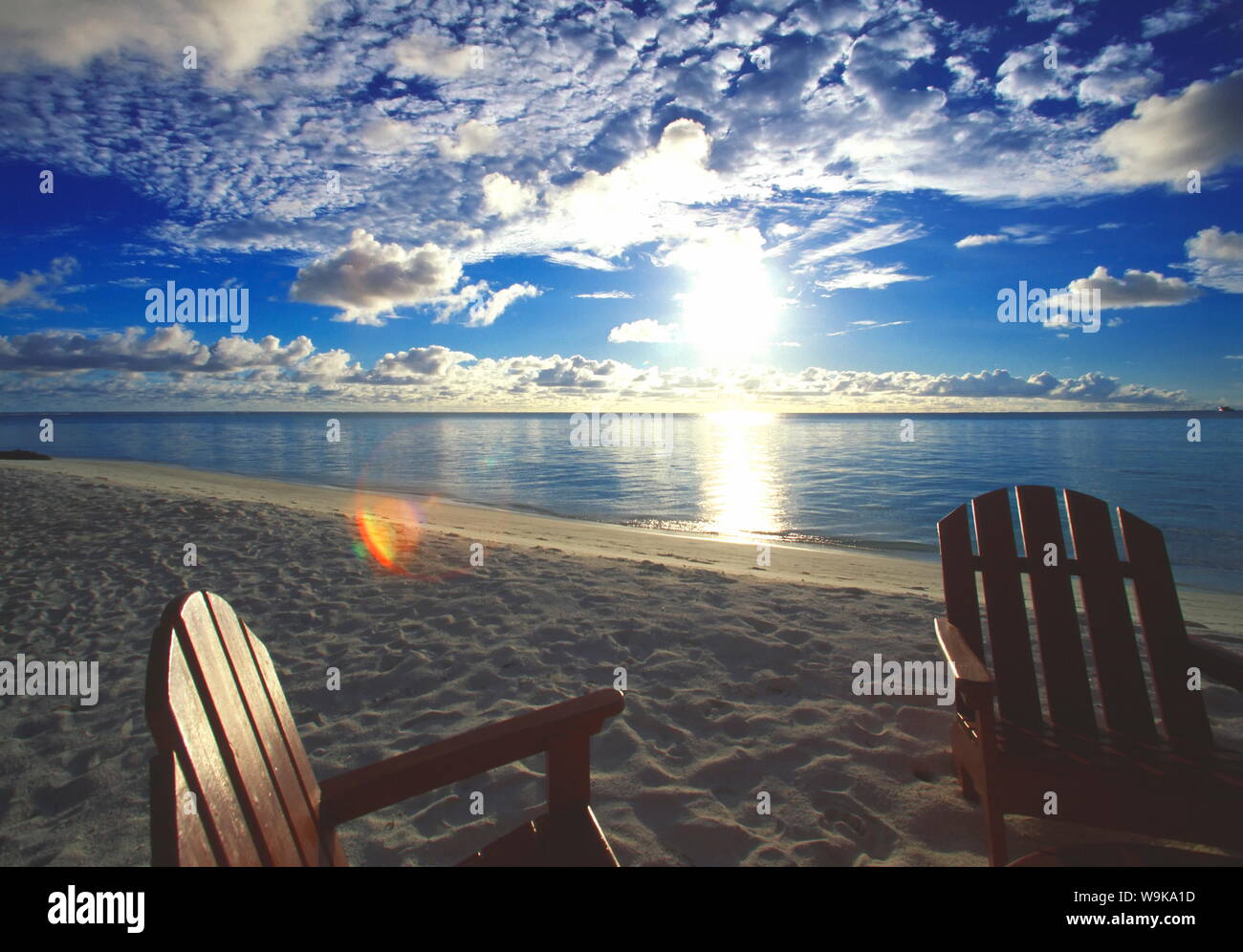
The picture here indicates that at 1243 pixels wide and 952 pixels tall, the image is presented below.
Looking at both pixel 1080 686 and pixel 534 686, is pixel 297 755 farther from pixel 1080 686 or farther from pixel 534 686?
pixel 1080 686

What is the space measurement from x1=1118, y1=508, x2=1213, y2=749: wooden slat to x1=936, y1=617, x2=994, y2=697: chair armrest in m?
0.83

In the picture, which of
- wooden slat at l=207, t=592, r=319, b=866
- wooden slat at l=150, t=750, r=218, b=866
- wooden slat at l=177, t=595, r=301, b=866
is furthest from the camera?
wooden slat at l=207, t=592, r=319, b=866

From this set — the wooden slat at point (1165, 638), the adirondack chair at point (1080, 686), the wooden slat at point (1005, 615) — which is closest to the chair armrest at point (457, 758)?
the adirondack chair at point (1080, 686)

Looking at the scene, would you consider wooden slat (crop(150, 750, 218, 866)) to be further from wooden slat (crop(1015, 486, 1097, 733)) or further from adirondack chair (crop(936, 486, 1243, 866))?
wooden slat (crop(1015, 486, 1097, 733))

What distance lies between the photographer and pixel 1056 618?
3.12m

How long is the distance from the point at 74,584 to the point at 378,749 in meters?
5.40

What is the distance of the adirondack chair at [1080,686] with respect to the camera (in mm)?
2402

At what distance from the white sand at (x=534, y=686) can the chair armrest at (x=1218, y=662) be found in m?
0.87

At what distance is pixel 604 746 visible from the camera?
370 centimetres

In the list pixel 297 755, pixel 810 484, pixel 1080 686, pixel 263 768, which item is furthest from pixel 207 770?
pixel 810 484

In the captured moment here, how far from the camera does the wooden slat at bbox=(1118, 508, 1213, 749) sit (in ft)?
9.02

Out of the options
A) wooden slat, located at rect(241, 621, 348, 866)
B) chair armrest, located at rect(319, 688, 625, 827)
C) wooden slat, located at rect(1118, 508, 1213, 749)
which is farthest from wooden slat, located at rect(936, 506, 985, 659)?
wooden slat, located at rect(241, 621, 348, 866)

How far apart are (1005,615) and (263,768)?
325 cm
